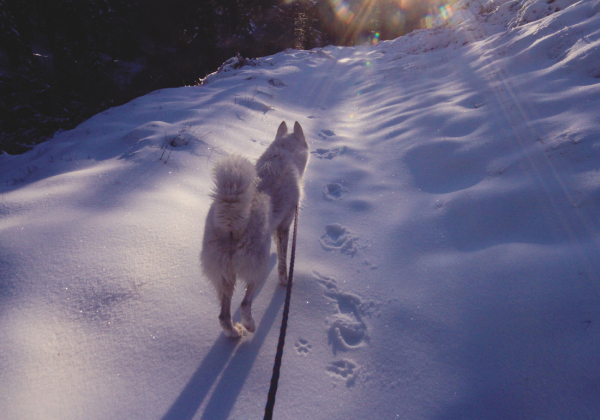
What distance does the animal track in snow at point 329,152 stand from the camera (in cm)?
489

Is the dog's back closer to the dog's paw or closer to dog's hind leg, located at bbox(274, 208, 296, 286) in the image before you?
dog's hind leg, located at bbox(274, 208, 296, 286)

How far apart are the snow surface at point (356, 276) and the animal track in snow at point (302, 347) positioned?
0.12 ft

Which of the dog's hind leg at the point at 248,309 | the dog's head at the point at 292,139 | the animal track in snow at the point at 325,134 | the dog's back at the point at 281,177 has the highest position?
the animal track in snow at the point at 325,134

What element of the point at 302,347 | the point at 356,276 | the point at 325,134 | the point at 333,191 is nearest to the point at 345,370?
the point at 302,347

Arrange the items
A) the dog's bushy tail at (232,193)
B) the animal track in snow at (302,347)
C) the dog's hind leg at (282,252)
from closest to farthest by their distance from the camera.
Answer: the dog's bushy tail at (232,193)
the animal track in snow at (302,347)
the dog's hind leg at (282,252)

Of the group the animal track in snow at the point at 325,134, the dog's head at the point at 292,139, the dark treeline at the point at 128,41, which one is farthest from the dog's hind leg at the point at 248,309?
the dark treeline at the point at 128,41

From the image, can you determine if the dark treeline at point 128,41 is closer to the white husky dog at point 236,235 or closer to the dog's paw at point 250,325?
the white husky dog at point 236,235

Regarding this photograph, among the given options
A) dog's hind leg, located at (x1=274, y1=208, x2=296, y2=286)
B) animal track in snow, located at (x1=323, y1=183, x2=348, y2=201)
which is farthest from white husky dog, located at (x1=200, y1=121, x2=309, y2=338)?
animal track in snow, located at (x1=323, y1=183, x2=348, y2=201)

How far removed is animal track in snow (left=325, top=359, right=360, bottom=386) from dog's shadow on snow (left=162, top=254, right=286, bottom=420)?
581mm

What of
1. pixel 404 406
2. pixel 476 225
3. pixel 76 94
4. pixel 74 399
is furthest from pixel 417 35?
pixel 74 399

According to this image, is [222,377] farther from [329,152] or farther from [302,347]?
[329,152]

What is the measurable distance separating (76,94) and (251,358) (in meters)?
10.6

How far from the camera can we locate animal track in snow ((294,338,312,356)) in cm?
189

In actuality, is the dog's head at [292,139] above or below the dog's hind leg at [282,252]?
above
